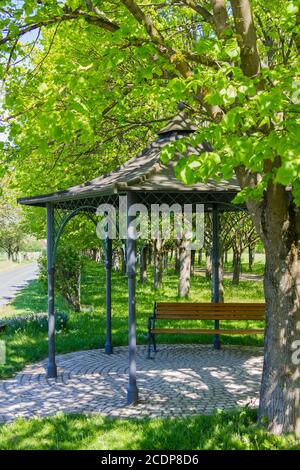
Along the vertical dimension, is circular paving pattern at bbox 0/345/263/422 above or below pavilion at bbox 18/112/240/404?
below

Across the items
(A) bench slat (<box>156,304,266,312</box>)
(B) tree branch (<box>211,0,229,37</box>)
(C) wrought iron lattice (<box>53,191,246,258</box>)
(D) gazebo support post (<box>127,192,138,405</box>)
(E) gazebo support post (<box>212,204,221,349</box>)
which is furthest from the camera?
(A) bench slat (<box>156,304,266,312</box>)

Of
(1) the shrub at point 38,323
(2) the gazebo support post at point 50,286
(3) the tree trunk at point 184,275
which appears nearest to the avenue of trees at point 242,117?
(2) the gazebo support post at point 50,286

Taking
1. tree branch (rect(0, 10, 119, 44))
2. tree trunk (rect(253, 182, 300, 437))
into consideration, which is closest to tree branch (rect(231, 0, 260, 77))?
tree trunk (rect(253, 182, 300, 437))

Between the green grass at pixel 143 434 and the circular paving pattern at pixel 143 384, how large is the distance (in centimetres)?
52

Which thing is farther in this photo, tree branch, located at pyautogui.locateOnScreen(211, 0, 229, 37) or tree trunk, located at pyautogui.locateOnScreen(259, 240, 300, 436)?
tree trunk, located at pyautogui.locateOnScreen(259, 240, 300, 436)

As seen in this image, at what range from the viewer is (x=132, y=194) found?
7.45 m

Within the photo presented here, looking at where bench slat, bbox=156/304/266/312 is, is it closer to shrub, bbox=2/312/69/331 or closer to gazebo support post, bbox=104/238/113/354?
gazebo support post, bbox=104/238/113/354

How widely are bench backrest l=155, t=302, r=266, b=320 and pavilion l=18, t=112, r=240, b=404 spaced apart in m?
0.57

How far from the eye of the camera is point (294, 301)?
578cm

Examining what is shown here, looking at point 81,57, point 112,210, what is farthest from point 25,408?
point 81,57

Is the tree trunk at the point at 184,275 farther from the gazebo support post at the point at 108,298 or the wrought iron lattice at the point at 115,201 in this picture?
the wrought iron lattice at the point at 115,201

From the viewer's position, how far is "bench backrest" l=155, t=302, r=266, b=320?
35.8 ft

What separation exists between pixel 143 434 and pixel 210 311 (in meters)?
5.42
